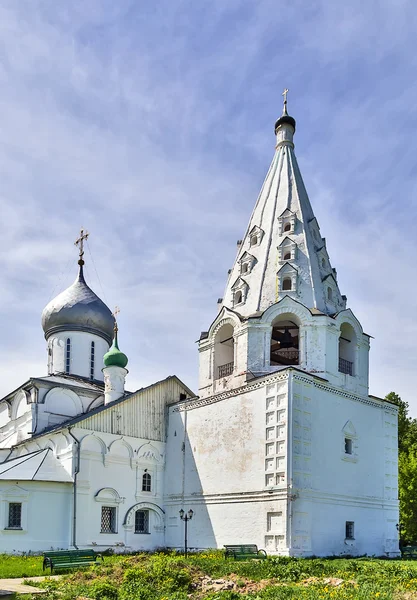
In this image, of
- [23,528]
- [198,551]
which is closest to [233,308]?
[198,551]

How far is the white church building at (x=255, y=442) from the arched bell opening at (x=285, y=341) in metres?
0.07

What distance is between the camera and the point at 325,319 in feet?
60.2

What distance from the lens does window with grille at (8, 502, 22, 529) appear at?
17.9 meters

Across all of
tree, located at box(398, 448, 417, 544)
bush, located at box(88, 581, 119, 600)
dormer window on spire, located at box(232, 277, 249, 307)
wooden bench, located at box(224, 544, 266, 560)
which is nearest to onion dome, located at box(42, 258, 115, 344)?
dormer window on spire, located at box(232, 277, 249, 307)

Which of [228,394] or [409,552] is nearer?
[228,394]

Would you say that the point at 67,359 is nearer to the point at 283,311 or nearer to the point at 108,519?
the point at 108,519

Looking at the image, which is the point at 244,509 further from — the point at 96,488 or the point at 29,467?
the point at 29,467

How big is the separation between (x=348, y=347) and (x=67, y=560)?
1067 cm

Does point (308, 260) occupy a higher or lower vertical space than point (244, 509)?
higher

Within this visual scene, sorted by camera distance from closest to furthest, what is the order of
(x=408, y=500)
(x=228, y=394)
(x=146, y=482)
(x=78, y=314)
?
(x=228, y=394) < (x=146, y=482) < (x=408, y=500) < (x=78, y=314)

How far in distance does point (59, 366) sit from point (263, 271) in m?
11.0

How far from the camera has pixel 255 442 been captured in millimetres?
17625

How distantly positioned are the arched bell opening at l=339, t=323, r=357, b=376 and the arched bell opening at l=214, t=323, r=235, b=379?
3541mm

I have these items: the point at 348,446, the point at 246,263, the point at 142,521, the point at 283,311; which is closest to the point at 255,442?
the point at 348,446
